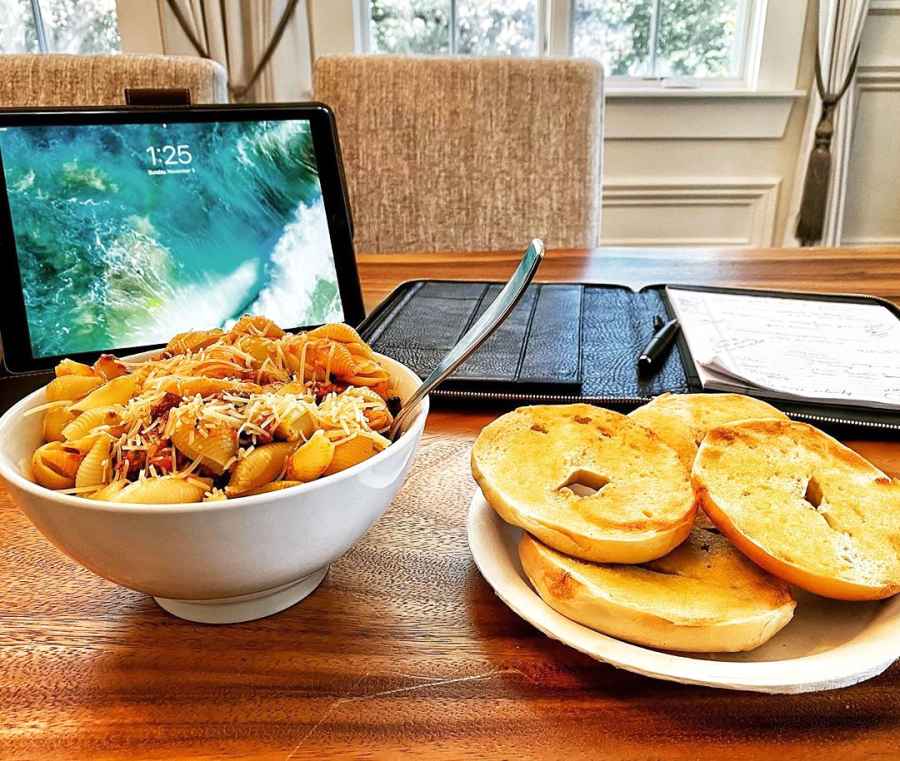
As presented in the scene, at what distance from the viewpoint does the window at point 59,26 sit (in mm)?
2291

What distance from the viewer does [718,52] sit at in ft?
7.60

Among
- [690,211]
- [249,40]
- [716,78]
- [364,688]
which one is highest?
[249,40]

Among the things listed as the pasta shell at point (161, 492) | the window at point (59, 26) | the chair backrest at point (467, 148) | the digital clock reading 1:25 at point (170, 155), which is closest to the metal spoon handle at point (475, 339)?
the pasta shell at point (161, 492)

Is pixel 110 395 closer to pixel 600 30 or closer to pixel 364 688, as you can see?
pixel 364 688

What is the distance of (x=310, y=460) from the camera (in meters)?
0.34

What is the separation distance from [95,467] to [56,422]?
6 centimetres

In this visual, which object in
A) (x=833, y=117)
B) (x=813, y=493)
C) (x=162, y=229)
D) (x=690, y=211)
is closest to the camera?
(x=813, y=493)

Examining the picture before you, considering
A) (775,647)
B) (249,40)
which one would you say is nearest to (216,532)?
(775,647)

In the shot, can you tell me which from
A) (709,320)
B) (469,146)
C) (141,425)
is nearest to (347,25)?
(469,146)

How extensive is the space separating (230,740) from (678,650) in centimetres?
19

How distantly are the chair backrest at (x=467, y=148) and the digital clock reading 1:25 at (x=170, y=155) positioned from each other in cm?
66

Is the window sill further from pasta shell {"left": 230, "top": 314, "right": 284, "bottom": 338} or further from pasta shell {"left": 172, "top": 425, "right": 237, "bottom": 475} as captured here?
pasta shell {"left": 172, "top": 425, "right": 237, "bottom": 475}

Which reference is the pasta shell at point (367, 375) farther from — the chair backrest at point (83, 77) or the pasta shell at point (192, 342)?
the chair backrest at point (83, 77)

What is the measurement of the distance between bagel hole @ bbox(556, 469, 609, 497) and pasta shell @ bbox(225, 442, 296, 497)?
16 centimetres
